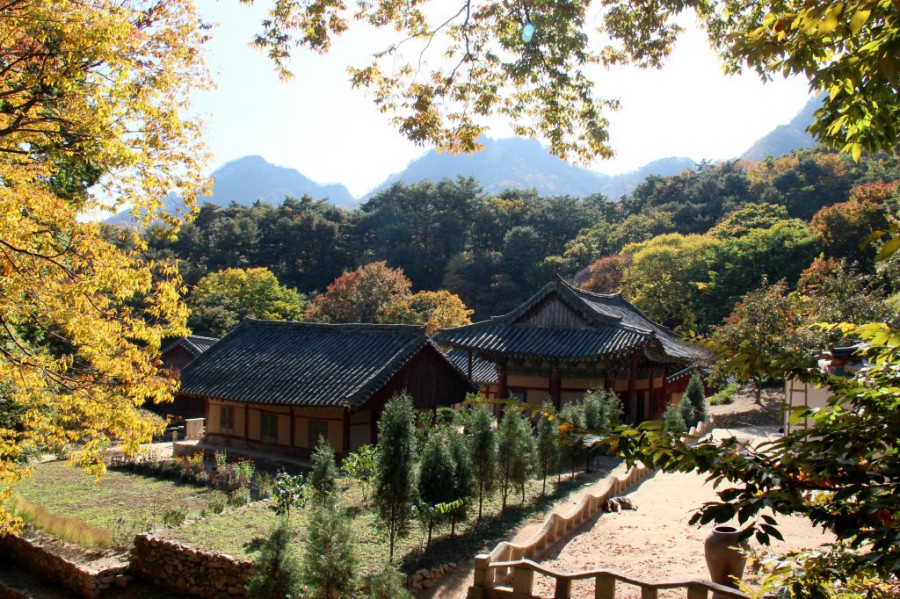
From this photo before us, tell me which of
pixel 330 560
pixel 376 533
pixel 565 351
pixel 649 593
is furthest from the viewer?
pixel 565 351

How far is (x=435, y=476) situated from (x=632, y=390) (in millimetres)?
12259

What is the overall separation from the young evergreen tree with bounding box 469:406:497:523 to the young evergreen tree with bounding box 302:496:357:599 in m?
4.24

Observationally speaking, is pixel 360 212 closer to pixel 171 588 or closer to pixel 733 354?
pixel 171 588

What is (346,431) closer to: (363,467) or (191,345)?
(363,467)

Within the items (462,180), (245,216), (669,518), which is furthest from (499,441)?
(462,180)

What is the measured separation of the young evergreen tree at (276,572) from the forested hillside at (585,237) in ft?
116

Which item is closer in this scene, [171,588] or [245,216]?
[171,588]

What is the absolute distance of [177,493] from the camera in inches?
672

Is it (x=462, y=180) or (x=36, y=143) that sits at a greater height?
(x=462, y=180)

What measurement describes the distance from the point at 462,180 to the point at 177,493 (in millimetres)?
53649

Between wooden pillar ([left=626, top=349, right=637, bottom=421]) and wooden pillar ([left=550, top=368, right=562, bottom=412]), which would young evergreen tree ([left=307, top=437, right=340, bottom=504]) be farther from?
wooden pillar ([left=626, top=349, right=637, bottom=421])

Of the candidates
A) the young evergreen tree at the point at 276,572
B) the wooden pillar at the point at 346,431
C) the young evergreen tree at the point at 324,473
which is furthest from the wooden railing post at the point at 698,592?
the wooden pillar at the point at 346,431

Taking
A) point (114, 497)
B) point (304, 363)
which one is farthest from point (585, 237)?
point (114, 497)

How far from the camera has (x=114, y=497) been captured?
16.8 meters
